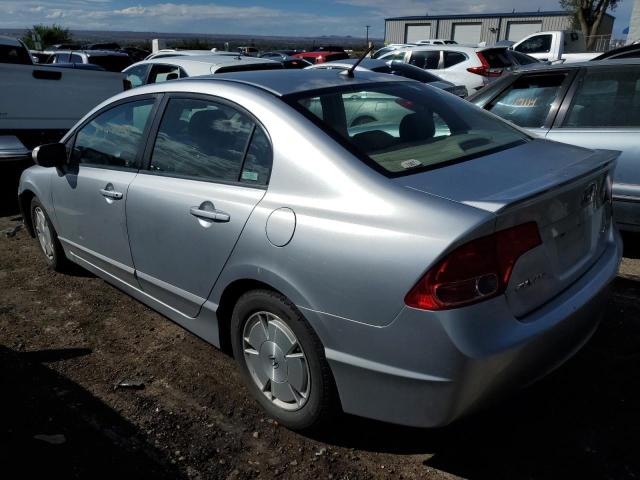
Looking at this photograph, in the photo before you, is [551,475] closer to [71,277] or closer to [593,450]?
[593,450]

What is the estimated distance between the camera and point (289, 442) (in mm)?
2662

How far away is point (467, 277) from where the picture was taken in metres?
2.02

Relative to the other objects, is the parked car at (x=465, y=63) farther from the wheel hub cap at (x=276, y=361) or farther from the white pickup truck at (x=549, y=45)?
the wheel hub cap at (x=276, y=361)

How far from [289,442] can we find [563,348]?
1.27 m

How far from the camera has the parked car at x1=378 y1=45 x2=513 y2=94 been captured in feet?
40.9

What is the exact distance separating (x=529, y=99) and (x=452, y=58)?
28.4 ft

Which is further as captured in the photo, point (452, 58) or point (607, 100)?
point (452, 58)

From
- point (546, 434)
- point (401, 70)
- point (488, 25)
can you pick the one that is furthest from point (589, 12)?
point (546, 434)

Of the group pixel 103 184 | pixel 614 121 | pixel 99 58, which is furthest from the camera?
pixel 99 58

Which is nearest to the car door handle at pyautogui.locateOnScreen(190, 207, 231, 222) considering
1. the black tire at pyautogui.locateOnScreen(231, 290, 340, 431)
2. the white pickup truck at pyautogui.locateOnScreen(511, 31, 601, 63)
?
the black tire at pyautogui.locateOnScreen(231, 290, 340, 431)

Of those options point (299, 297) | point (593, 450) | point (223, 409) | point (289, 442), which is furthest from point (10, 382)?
point (593, 450)

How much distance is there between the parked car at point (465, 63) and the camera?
1248 cm

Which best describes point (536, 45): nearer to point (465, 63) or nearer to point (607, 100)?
point (465, 63)

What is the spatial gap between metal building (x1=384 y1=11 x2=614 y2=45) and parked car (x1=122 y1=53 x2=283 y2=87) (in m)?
49.1
